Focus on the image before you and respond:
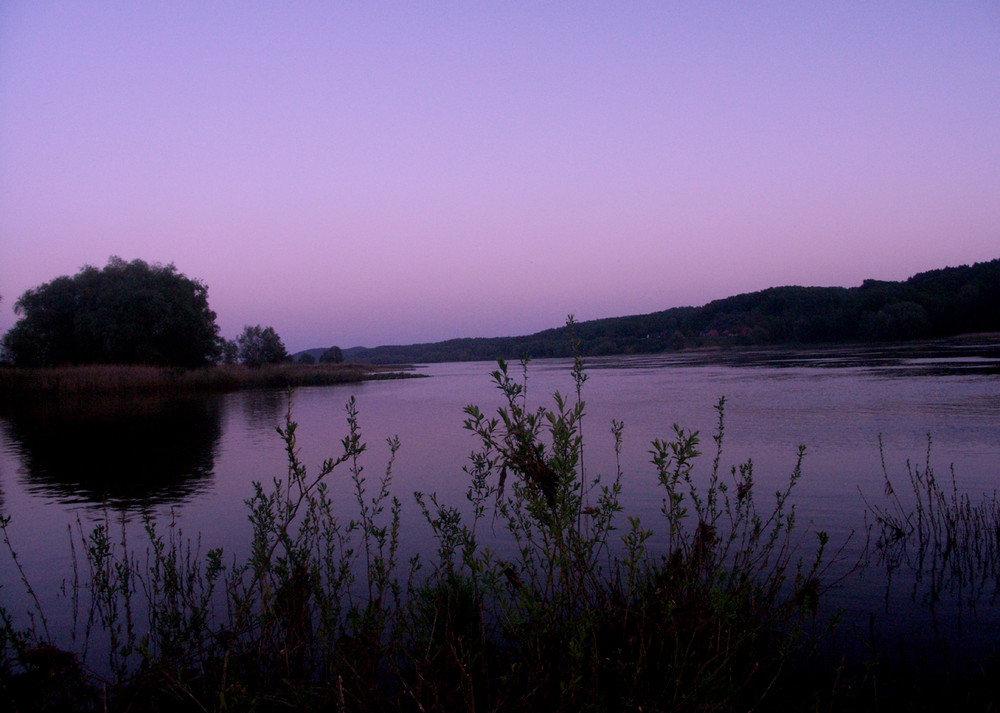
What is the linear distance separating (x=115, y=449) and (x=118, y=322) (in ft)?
118

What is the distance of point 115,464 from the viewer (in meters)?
15.9

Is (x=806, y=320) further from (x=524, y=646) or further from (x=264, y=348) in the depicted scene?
(x=524, y=646)

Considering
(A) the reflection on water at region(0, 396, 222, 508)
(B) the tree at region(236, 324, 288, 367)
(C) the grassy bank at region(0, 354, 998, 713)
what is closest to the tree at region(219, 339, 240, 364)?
(B) the tree at region(236, 324, 288, 367)

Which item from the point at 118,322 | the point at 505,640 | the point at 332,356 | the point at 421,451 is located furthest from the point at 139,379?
the point at 332,356

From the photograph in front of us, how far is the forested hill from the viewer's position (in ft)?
265

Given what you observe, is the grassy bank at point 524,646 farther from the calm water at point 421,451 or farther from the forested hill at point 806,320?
the forested hill at point 806,320

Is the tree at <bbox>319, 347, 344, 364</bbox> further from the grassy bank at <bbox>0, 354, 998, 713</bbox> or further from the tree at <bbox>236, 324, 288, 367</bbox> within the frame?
the grassy bank at <bbox>0, 354, 998, 713</bbox>

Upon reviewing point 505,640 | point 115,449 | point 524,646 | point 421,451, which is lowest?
point 421,451

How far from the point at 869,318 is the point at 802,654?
9600 cm

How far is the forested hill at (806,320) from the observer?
8062 centimetres

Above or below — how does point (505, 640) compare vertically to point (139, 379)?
below

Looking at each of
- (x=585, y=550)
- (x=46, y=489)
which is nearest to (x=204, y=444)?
(x=46, y=489)

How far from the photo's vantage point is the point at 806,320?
9888 centimetres

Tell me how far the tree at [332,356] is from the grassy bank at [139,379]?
23712 millimetres
